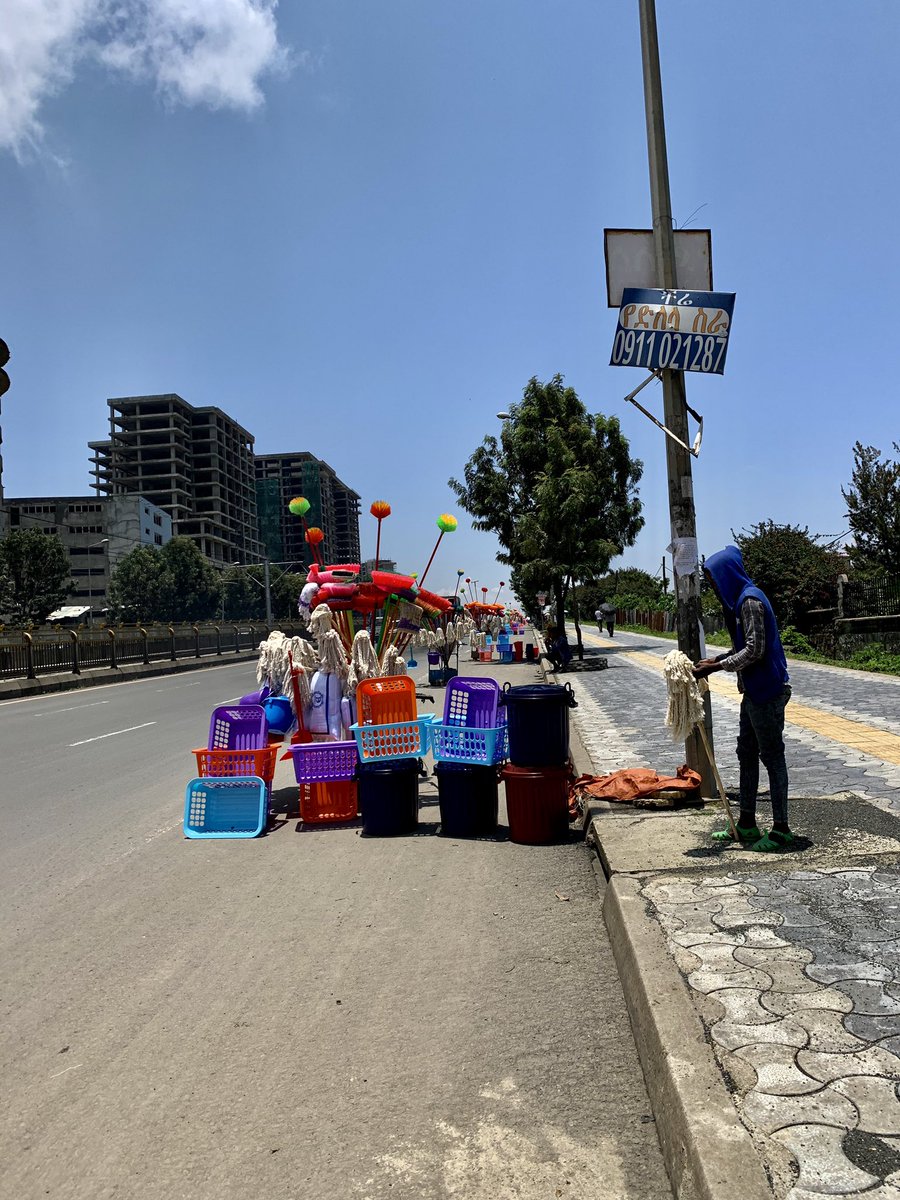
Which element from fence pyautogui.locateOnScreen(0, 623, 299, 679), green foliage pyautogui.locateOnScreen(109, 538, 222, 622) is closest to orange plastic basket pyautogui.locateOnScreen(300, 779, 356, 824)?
fence pyautogui.locateOnScreen(0, 623, 299, 679)

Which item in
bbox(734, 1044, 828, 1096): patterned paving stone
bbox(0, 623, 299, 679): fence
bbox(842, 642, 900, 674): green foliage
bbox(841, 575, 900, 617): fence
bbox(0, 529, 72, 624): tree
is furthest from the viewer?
bbox(0, 529, 72, 624): tree

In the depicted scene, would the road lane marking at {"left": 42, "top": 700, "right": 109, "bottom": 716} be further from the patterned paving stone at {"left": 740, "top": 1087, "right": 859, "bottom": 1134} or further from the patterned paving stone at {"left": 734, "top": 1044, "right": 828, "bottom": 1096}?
the patterned paving stone at {"left": 740, "top": 1087, "right": 859, "bottom": 1134}

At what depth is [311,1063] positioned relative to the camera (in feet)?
11.2

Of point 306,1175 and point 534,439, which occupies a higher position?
point 534,439

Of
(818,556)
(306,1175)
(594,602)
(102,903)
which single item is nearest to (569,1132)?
(306,1175)

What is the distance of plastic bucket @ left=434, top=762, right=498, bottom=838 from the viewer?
721cm

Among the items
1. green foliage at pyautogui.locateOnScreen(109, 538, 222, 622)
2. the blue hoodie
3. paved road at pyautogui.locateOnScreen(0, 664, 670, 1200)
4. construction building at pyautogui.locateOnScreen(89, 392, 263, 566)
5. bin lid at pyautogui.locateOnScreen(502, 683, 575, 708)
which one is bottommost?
paved road at pyautogui.locateOnScreen(0, 664, 670, 1200)

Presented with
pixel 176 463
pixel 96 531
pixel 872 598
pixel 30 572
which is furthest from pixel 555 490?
pixel 176 463

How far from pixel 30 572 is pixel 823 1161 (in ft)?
253

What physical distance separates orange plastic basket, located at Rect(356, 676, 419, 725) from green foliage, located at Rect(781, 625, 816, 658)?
62.9 ft

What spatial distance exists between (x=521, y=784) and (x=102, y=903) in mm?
2961

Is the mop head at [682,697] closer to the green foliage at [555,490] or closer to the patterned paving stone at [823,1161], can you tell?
the patterned paving stone at [823,1161]

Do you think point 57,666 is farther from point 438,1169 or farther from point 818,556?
point 438,1169

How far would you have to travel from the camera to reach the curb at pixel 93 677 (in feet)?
83.5
